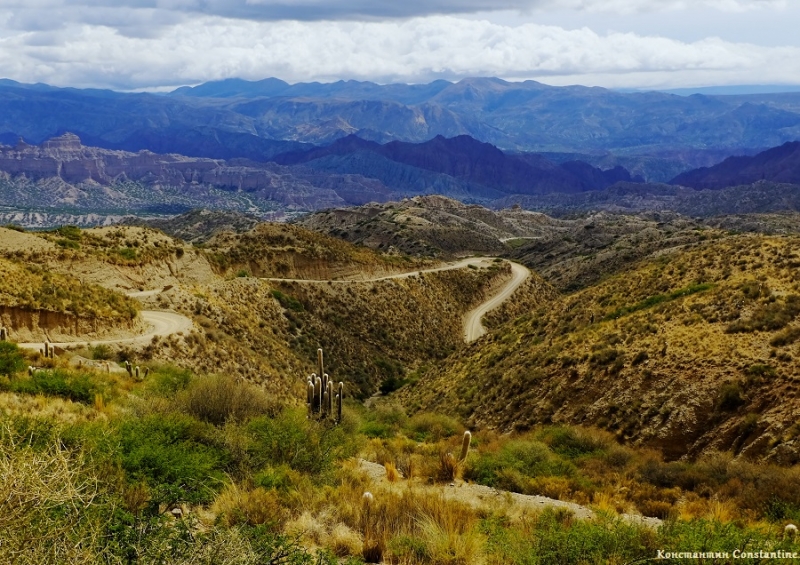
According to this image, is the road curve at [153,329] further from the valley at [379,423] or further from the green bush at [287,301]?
the green bush at [287,301]

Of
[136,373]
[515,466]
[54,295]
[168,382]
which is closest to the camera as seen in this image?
[515,466]

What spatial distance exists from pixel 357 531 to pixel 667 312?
20670 millimetres

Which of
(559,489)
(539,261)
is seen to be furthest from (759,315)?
(539,261)

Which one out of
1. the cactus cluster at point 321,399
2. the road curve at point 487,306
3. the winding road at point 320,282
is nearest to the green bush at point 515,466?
the cactus cluster at point 321,399

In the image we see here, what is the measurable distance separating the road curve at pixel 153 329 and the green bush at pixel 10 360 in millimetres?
5982

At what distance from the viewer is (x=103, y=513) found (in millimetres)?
7750

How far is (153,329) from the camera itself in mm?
31562

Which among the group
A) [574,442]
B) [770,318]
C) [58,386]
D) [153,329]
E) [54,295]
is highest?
[770,318]

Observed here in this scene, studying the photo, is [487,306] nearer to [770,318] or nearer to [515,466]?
[770,318]

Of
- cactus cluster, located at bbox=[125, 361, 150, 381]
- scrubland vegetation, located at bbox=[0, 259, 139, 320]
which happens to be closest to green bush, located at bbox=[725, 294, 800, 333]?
cactus cluster, located at bbox=[125, 361, 150, 381]

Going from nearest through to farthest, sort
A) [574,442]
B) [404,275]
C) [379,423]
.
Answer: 1. [574,442]
2. [379,423]
3. [404,275]

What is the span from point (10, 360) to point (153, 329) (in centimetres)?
1399

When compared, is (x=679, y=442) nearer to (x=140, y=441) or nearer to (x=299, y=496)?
(x=299, y=496)

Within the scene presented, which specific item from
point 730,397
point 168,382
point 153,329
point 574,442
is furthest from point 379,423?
point 153,329
